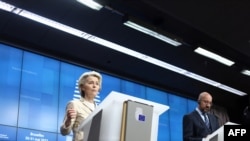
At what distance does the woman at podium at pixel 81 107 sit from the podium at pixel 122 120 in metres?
0.18

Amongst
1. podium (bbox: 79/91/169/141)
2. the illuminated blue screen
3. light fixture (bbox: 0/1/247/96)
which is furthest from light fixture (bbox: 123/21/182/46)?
podium (bbox: 79/91/169/141)

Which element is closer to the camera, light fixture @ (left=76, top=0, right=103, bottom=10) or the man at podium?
the man at podium

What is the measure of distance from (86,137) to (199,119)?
1.82 metres

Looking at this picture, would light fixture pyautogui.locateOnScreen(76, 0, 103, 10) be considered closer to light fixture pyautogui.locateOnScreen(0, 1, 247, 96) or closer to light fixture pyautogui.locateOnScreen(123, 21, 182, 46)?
light fixture pyautogui.locateOnScreen(123, 21, 182, 46)

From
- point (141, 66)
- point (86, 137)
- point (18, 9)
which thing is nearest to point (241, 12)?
point (141, 66)

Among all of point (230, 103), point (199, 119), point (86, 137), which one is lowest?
point (86, 137)

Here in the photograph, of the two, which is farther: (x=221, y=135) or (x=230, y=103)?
(x=230, y=103)

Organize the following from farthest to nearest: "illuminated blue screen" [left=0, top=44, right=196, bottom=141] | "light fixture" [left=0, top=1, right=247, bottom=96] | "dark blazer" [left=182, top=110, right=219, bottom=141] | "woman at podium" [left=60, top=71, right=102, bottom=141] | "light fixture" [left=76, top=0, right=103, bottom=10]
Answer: "illuminated blue screen" [left=0, top=44, right=196, bottom=141] < "light fixture" [left=0, top=1, right=247, bottom=96] < "light fixture" [left=76, top=0, right=103, bottom=10] < "dark blazer" [left=182, top=110, right=219, bottom=141] < "woman at podium" [left=60, top=71, right=102, bottom=141]

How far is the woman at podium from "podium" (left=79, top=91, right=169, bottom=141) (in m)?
0.18

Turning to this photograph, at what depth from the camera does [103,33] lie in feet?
22.7

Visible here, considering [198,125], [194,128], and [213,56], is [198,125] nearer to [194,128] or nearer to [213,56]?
[194,128]

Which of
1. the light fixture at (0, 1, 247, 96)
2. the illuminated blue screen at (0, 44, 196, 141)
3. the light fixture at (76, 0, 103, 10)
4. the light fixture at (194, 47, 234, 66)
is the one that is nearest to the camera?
the light fixture at (76, 0, 103, 10)

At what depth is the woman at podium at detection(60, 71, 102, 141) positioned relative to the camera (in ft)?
6.26

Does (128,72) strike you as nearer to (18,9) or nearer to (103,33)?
(103,33)
